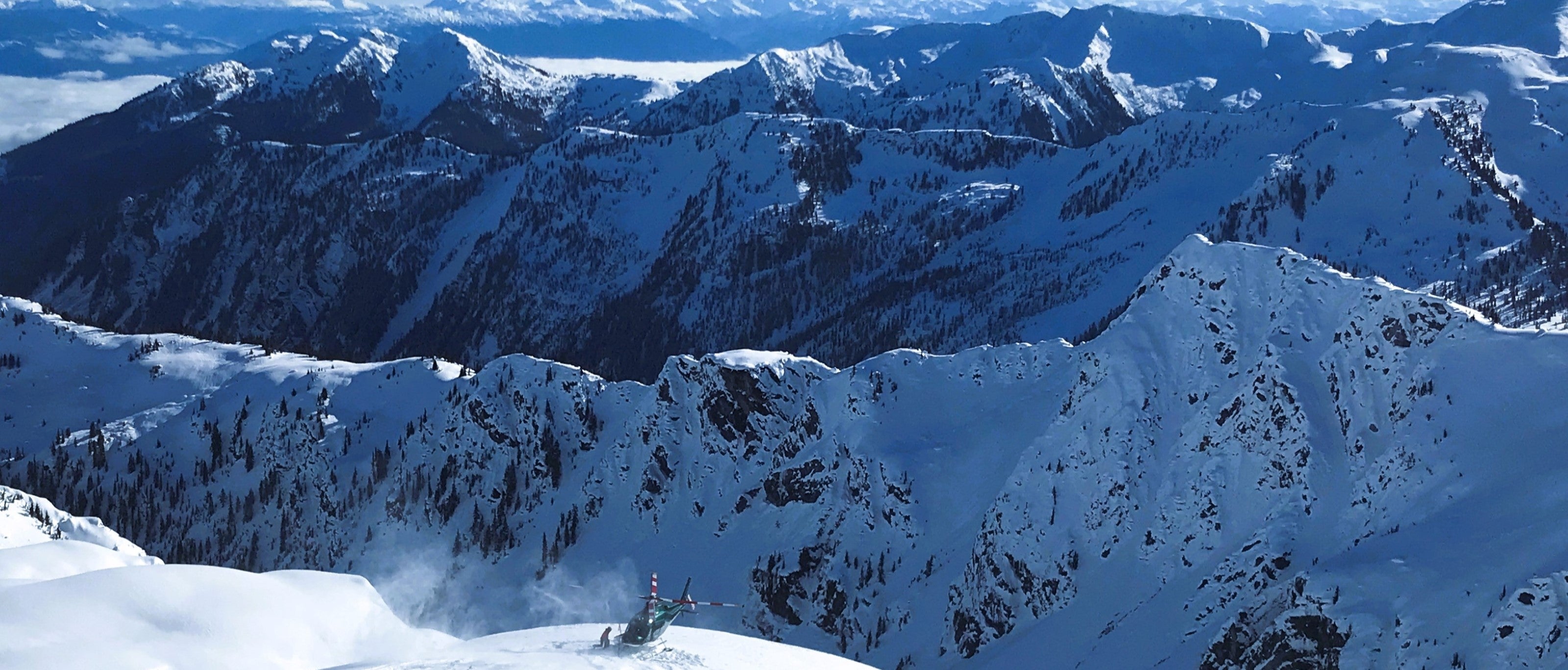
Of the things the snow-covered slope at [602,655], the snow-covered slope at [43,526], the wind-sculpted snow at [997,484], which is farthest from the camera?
the snow-covered slope at [43,526]

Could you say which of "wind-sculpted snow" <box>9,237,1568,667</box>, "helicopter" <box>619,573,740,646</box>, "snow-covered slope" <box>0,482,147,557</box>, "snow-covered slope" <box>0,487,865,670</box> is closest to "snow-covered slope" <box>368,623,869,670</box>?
"snow-covered slope" <box>0,487,865,670</box>

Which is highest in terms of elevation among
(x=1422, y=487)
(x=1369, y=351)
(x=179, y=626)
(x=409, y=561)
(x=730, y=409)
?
(x=179, y=626)

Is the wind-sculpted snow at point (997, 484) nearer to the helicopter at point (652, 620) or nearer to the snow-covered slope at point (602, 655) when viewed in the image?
the snow-covered slope at point (602, 655)

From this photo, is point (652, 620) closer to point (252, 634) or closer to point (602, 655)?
point (602, 655)

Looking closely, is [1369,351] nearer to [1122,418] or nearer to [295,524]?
[1122,418]

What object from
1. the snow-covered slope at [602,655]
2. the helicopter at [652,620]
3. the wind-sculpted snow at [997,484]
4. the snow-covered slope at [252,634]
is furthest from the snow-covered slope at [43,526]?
the helicopter at [652,620]

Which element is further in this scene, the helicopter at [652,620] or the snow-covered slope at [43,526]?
the snow-covered slope at [43,526]

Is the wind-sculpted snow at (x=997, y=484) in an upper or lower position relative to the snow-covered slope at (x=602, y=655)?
lower

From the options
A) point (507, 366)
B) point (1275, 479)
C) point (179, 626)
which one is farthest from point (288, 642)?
point (507, 366)

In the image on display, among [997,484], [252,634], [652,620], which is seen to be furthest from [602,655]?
[997,484]
